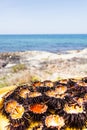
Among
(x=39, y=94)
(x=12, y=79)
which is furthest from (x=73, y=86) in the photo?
(x=12, y=79)

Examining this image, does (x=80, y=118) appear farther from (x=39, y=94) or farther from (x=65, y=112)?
(x=39, y=94)

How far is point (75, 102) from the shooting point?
4555 millimetres

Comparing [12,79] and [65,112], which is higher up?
[65,112]

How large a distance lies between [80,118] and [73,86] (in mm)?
1022

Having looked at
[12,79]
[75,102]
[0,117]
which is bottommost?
[12,79]

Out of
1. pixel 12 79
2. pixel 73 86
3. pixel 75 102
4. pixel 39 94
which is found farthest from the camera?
pixel 12 79

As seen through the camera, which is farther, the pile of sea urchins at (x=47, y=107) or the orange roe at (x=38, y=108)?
the orange roe at (x=38, y=108)

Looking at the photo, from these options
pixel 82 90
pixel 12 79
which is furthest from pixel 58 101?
pixel 12 79

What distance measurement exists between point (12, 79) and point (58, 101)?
12567 millimetres

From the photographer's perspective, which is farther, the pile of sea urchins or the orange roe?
the orange roe

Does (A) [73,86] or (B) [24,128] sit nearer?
(B) [24,128]

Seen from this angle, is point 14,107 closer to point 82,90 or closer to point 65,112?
point 65,112

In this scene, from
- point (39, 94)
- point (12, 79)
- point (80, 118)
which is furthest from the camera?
point (12, 79)

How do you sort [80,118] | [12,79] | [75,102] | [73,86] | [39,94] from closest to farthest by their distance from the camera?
1. [80,118]
2. [75,102]
3. [39,94]
4. [73,86]
5. [12,79]
